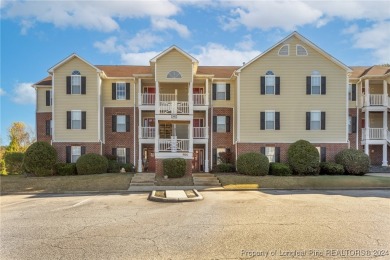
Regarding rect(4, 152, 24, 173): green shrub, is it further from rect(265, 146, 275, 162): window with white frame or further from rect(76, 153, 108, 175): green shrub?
rect(265, 146, 275, 162): window with white frame

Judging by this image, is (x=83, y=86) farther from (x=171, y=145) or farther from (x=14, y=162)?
(x=14, y=162)

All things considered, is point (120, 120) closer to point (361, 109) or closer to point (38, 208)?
point (38, 208)

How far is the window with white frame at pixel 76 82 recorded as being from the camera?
1102 inches

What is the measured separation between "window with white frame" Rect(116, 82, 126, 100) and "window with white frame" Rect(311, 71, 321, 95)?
15.8 m

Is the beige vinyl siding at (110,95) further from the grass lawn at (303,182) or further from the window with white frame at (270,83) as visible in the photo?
the grass lawn at (303,182)

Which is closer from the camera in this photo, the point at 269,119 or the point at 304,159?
the point at 304,159

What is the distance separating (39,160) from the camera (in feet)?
83.0

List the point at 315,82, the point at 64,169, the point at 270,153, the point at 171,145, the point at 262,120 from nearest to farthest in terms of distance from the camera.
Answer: the point at 64,169
the point at 171,145
the point at 270,153
the point at 262,120
the point at 315,82

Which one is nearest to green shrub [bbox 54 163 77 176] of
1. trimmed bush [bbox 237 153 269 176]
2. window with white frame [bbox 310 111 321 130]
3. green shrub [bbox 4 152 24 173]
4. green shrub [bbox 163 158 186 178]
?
green shrub [bbox 4 152 24 173]

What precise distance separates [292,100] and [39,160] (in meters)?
A: 20.1

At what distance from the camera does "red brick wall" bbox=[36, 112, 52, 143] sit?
1187 inches

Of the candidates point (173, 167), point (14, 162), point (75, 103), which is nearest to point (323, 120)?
point (173, 167)

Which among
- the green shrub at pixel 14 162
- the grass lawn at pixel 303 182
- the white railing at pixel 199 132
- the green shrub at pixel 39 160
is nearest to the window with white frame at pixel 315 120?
the grass lawn at pixel 303 182

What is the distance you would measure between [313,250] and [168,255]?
339cm
